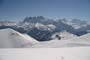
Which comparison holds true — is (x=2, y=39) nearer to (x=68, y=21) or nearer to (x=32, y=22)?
(x=32, y=22)

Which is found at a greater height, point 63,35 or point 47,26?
point 47,26

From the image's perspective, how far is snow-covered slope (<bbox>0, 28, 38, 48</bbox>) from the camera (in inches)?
82.4

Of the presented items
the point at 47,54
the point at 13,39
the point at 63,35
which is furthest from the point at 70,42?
the point at 13,39

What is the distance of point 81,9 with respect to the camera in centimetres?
219

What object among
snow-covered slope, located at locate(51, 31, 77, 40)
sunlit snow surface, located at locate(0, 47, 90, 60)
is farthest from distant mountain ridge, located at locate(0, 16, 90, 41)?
sunlit snow surface, located at locate(0, 47, 90, 60)

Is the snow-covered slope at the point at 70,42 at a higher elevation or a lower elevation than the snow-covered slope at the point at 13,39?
lower

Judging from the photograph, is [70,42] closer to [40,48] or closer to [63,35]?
[63,35]

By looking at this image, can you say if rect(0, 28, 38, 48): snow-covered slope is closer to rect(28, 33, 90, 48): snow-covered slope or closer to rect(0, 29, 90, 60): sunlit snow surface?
rect(0, 29, 90, 60): sunlit snow surface

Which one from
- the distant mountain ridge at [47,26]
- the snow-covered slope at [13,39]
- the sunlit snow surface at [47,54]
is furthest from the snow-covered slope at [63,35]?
the snow-covered slope at [13,39]

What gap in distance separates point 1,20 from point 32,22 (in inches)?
12.5

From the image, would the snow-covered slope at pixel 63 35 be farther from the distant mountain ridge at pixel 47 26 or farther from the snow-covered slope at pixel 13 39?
the snow-covered slope at pixel 13 39

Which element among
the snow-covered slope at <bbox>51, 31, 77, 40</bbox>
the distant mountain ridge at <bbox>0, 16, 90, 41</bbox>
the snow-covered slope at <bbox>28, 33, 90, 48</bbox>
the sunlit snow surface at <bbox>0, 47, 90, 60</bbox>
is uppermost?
the distant mountain ridge at <bbox>0, 16, 90, 41</bbox>

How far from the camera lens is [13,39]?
83.5 inches

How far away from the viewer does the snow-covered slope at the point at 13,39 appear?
6.86ft
